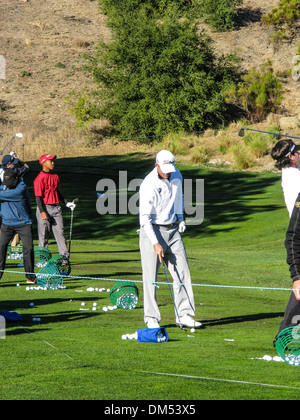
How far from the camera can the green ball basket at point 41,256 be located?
13.8m

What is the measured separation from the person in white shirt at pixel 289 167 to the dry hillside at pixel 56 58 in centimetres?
3734

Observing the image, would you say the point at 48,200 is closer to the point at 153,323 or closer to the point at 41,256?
the point at 41,256

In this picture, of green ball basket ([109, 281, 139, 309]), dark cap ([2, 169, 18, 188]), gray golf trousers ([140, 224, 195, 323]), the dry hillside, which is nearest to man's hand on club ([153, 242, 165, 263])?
gray golf trousers ([140, 224, 195, 323])

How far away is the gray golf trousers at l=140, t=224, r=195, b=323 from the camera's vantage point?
8.16 m

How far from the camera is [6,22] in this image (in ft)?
234

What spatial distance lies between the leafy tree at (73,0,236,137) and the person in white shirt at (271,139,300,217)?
3949 centimetres

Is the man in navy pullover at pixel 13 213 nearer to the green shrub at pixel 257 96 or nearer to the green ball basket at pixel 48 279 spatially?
the green ball basket at pixel 48 279

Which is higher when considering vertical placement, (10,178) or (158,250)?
(158,250)

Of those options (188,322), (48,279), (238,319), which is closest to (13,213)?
(48,279)

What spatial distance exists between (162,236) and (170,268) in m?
0.45

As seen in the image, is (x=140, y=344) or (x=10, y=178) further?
(x=10, y=178)

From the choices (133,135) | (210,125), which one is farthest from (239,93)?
(133,135)

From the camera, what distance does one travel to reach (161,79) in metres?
47.5

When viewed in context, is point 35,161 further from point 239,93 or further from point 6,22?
point 6,22
